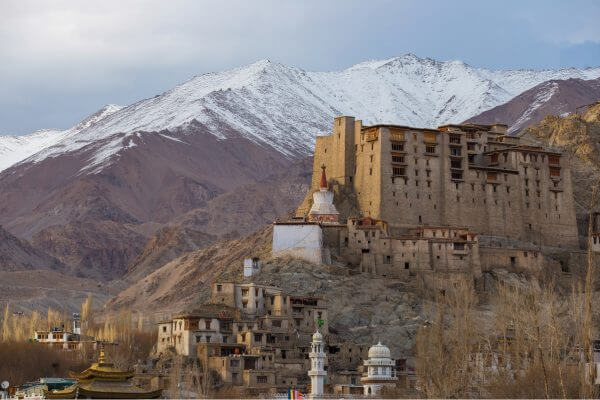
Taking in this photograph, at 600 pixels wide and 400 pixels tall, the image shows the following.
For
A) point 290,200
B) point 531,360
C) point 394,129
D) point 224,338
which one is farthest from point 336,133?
point 290,200

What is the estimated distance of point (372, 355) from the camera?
60.3 meters

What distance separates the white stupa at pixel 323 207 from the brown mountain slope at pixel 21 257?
94.0 m

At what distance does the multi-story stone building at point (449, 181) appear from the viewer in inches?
3410

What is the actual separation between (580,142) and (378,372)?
1830 inches

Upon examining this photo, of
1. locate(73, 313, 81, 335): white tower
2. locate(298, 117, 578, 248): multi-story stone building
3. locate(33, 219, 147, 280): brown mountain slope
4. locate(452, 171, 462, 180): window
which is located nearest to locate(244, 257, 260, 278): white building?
locate(298, 117, 578, 248): multi-story stone building

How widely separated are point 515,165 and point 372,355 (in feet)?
112

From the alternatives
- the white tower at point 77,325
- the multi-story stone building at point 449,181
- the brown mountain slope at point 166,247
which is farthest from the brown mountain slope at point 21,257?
the multi-story stone building at point 449,181

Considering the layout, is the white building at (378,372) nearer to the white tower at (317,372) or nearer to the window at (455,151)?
the white tower at (317,372)

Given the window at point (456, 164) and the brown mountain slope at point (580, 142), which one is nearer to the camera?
the window at point (456, 164)

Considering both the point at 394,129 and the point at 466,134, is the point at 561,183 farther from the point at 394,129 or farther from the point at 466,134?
the point at 394,129

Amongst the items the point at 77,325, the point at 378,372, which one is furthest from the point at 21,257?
the point at 378,372

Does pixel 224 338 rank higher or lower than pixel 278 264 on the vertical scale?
lower

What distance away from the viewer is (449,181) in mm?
87875

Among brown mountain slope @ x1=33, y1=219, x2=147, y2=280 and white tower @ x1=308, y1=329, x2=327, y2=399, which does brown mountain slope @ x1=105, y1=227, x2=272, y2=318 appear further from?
white tower @ x1=308, y1=329, x2=327, y2=399
